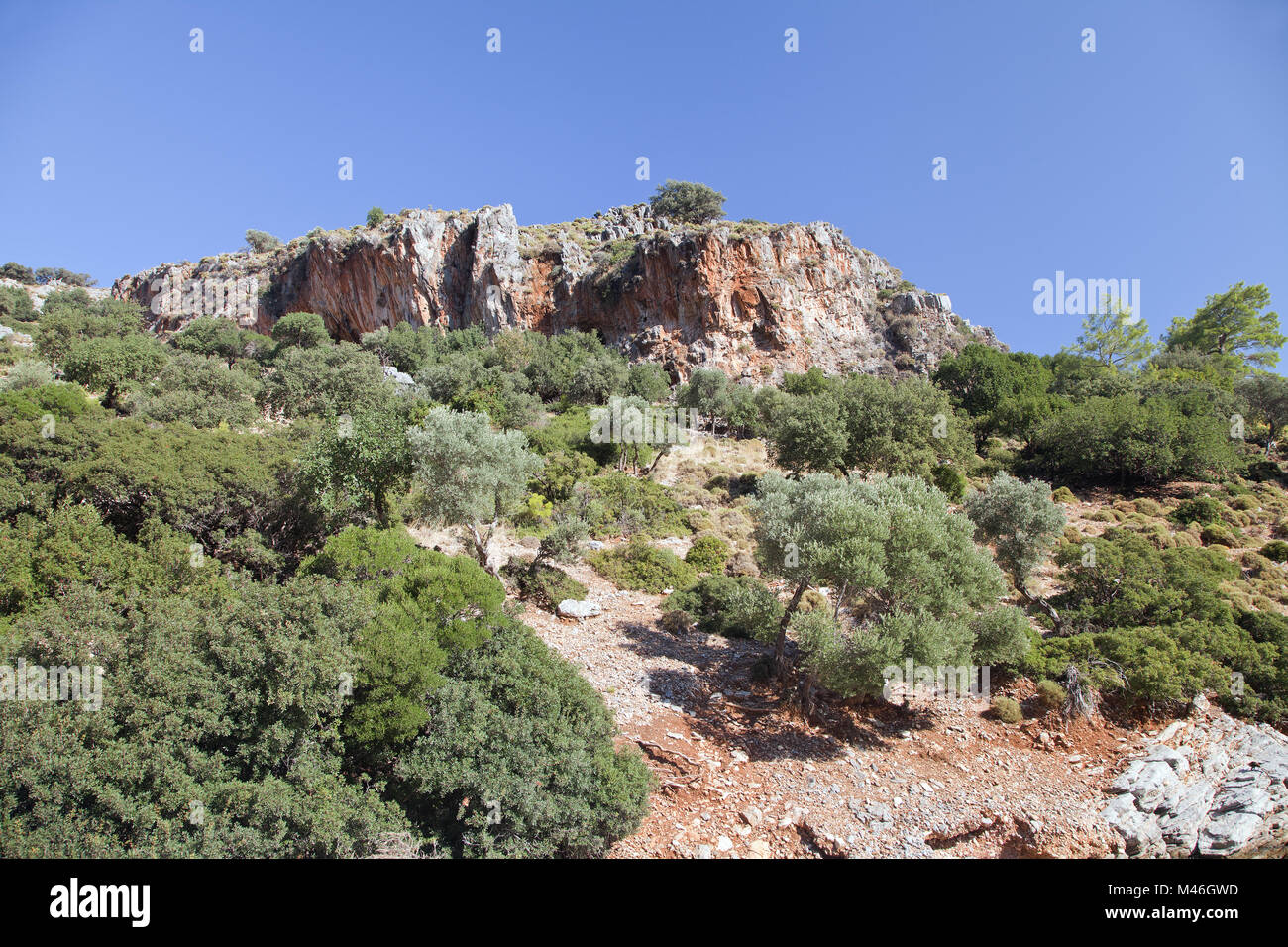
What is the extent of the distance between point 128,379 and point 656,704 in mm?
34659

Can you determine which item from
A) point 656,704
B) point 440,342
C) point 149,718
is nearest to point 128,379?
point 440,342

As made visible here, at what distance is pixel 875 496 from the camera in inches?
538

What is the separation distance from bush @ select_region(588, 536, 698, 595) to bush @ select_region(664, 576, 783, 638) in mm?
947

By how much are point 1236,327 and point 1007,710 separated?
192 ft

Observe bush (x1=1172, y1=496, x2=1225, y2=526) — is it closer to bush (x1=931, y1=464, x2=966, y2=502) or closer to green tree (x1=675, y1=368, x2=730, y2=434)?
bush (x1=931, y1=464, x2=966, y2=502)

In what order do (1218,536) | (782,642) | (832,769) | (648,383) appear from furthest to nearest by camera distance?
1. (648,383)
2. (1218,536)
3. (782,642)
4. (832,769)

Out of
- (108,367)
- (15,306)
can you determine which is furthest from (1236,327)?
(15,306)

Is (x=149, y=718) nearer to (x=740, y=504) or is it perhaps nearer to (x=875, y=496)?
(x=875, y=496)

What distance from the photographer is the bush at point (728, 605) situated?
43.7ft

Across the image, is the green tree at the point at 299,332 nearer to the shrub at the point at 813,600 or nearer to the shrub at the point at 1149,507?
the shrub at the point at 813,600

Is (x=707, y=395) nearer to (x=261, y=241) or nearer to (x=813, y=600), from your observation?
(x=813, y=600)

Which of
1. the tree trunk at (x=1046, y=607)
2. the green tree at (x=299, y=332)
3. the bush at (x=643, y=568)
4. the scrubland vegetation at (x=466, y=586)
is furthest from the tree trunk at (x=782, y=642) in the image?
the green tree at (x=299, y=332)

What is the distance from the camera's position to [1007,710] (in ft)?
43.1

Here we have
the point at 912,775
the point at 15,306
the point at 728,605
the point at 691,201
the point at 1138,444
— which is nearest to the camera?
the point at 912,775
